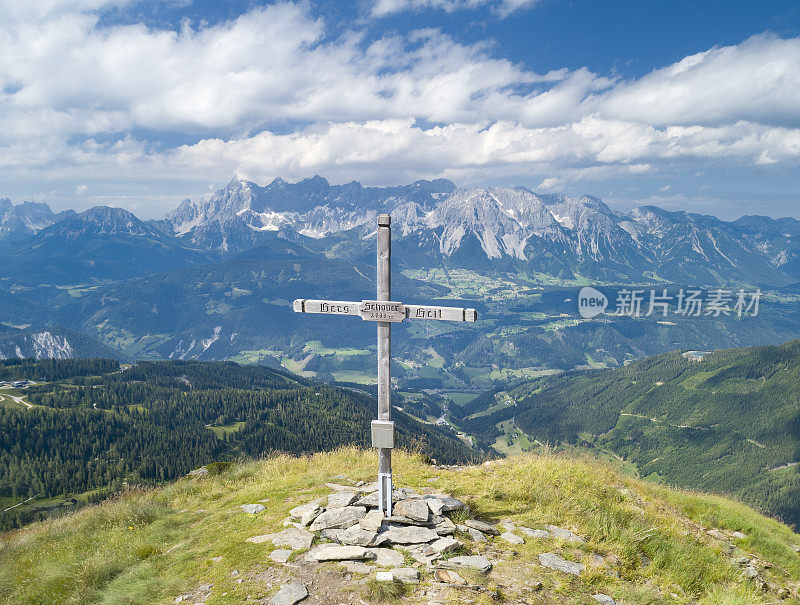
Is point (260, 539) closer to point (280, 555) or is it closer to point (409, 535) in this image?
point (280, 555)

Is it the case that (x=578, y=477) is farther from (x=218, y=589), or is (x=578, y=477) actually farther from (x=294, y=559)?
(x=218, y=589)

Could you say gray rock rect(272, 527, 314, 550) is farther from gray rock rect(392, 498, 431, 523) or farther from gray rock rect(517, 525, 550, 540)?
gray rock rect(517, 525, 550, 540)

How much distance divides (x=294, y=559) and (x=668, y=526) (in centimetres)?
1057

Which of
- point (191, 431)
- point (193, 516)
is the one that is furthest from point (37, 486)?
point (193, 516)

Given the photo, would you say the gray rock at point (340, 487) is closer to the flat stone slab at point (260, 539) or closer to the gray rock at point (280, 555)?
the flat stone slab at point (260, 539)

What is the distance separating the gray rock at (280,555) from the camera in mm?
9625

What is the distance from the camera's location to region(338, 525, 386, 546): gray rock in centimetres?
1000

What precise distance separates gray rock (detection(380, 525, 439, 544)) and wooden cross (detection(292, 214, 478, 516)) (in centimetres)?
104

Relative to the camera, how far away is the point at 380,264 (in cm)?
1194

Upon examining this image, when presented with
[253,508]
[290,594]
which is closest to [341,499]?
[253,508]

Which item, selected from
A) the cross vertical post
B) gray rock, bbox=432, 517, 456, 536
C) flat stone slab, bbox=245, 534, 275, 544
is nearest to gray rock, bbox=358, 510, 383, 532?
the cross vertical post

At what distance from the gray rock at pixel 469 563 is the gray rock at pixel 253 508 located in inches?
279

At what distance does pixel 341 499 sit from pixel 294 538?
85.1 inches

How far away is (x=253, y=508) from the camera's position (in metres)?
13.6
